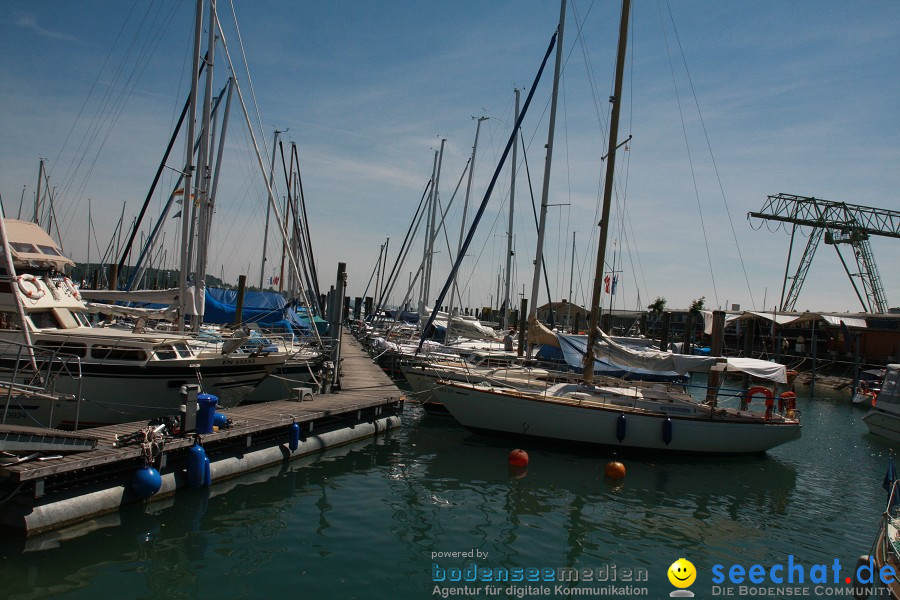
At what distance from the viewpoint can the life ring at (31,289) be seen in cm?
1667

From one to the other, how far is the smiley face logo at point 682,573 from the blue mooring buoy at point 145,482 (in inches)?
362

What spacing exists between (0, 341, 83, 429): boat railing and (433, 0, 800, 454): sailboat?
9.90 meters

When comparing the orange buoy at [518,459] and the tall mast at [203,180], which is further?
the tall mast at [203,180]

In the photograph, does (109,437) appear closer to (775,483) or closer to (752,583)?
(752,583)

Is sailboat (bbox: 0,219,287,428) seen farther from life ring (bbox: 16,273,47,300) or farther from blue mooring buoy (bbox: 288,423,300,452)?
blue mooring buoy (bbox: 288,423,300,452)

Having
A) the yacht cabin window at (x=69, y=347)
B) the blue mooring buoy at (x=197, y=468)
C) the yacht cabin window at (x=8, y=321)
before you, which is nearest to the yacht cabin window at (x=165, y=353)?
the yacht cabin window at (x=69, y=347)

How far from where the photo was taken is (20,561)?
28.1ft

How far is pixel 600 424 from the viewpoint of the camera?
17.4m

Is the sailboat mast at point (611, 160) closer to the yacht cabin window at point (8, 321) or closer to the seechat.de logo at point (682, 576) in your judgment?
the seechat.de logo at point (682, 576)

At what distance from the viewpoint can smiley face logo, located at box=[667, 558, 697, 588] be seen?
970 cm

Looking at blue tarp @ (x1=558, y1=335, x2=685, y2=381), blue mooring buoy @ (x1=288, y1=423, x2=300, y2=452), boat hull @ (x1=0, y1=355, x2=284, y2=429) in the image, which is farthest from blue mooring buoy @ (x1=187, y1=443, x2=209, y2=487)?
blue tarp @ (x1=558, y1=335, x2=685, y2=381)

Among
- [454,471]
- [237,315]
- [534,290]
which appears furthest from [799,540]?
[237,315]

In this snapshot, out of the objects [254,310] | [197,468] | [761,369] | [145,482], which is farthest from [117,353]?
[761,369]

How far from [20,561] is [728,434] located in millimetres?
17416
